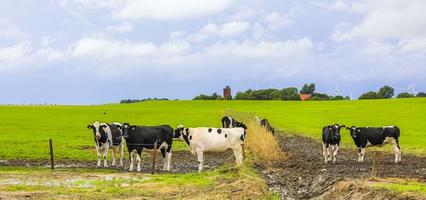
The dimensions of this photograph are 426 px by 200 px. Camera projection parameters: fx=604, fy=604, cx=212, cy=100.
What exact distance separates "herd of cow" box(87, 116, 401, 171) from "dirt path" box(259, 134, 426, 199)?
1219mm

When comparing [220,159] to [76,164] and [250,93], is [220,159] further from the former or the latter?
[250,93]


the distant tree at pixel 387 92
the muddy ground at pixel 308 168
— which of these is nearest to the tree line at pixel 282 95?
the distant tree at pixel 387 92

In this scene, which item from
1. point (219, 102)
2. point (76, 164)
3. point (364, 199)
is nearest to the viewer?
point (364, 199)

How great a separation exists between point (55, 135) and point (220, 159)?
21.6 meters

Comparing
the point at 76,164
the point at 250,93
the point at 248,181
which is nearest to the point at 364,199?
the point at 248,181

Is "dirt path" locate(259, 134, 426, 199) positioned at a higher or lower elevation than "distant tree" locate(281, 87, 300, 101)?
lower

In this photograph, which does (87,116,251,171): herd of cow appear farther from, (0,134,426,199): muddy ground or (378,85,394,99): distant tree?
(378,85,394,99): distant tree

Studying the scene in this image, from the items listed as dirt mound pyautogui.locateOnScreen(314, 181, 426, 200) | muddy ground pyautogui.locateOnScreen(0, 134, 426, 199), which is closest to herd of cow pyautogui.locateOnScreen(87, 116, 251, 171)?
muddy ground pyautogui.locateOnScreen(0, 134, 426, 199)

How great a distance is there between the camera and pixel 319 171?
26.2 metres

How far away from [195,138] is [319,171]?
614 centimetres

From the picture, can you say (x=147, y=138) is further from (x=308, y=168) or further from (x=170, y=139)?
(x=308, y=168)

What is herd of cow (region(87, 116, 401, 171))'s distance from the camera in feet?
94.2

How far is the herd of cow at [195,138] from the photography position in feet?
94.2

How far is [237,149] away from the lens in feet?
94.3
